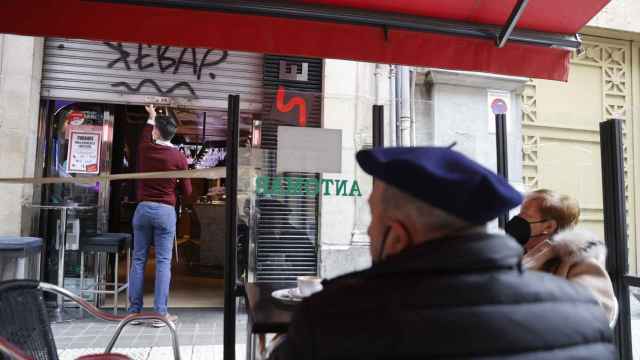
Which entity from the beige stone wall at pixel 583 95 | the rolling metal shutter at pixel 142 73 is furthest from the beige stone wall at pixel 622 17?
the rolling metal shutter at pixel 142 73

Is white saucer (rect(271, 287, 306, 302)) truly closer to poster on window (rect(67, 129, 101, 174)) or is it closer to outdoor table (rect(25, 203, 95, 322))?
outdoor table (rect(25, 203, 95, 322))

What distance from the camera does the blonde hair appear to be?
223cm

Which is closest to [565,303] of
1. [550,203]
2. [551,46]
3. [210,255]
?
[550,203]

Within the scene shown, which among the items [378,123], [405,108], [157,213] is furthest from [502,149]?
[157,213]

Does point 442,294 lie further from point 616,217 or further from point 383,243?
point 616,217

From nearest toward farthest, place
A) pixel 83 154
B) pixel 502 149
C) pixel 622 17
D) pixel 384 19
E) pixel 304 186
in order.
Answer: pixel 384 19 < pixel 304 186 < pixel 502 149 < pixel 83 154 < pixel 622 17

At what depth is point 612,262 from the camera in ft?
9.39

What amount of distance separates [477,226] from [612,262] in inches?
91.6

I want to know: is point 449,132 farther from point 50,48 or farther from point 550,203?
point 50,48

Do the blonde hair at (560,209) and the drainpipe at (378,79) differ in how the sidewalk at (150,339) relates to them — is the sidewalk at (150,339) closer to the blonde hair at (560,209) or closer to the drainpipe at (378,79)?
the blonde hair at (560,209)

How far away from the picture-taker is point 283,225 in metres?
3.11

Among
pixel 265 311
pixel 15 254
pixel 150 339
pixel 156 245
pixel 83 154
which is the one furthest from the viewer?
pixel 83 154

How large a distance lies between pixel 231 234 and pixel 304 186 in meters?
0.60

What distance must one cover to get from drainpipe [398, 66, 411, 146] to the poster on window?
11.4 feet
